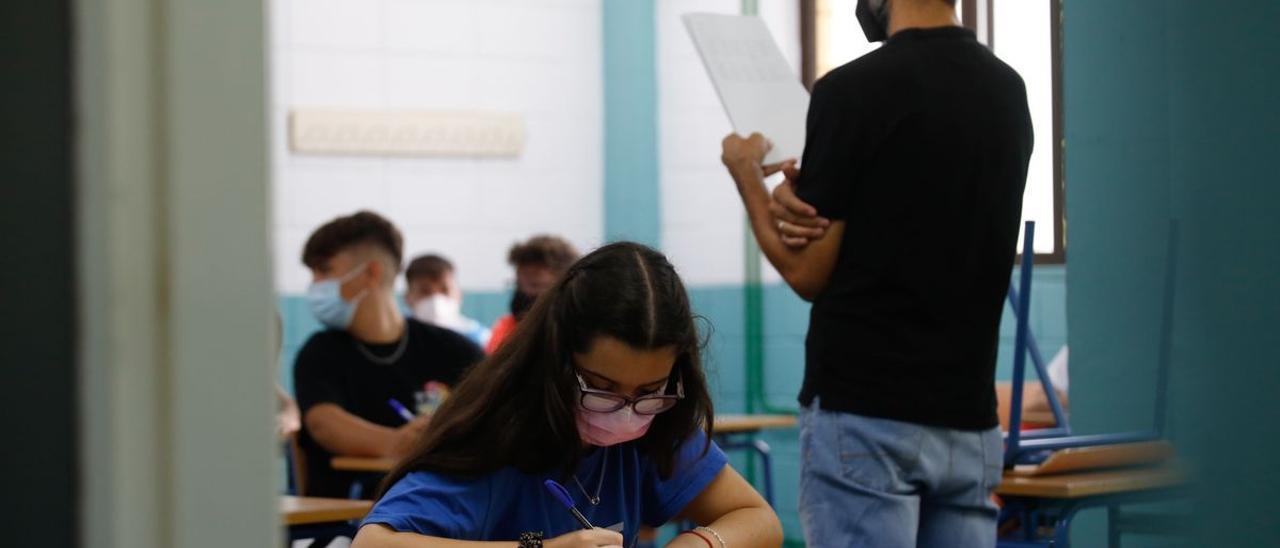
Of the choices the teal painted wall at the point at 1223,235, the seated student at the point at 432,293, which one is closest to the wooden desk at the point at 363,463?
the teal painted wall at the point at 1223,235

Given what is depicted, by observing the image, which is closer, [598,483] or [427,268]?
[598,483]

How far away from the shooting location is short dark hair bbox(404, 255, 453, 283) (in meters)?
5.65

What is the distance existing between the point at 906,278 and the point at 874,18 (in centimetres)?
37

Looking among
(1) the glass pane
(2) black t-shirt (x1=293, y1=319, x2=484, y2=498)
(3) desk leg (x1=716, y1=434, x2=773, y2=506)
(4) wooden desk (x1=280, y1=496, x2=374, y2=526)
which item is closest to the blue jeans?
(4) wooden desk (x1=280, y1=496, x2=374, y2=526)

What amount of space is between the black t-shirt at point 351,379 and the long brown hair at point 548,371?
1.99 metres

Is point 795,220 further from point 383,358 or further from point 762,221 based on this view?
point 383,358

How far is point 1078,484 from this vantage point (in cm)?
230

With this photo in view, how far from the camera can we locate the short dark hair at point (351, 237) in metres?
3.80

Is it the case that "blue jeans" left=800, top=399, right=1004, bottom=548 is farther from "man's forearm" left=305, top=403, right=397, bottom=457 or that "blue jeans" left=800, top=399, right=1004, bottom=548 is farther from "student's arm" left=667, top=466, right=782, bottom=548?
"man's forearm" left=305, top=403, right=397, bottom=457

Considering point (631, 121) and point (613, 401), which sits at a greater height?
point (631, 121)

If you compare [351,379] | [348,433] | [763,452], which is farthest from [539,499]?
[763,452]

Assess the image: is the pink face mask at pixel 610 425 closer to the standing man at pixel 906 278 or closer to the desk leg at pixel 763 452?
the standing man at pixel 906 278

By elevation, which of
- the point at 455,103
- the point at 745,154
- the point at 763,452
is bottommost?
the point at 763,452

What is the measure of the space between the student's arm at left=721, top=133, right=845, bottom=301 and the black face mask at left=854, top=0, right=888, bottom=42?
193 millimetres
